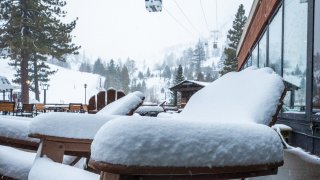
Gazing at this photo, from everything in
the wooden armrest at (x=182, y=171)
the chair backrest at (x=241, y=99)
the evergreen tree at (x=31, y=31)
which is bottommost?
the wooden armrest at (x=182, y=171)

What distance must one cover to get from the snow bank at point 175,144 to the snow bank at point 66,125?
0.71 meters

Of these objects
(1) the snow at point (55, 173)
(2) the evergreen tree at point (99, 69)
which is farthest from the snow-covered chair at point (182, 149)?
(2) the evergreen tree at point (99, 69)

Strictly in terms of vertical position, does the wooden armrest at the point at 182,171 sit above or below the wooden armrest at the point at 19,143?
above

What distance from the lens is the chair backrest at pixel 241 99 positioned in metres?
1.06

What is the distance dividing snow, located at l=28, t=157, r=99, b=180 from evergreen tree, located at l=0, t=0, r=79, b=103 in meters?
22.5

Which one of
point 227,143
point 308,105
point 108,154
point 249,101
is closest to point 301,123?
point 308,105

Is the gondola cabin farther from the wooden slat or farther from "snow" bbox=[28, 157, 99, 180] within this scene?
the wooden slat

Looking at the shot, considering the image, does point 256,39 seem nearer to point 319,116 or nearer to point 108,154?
Result: point 319,116

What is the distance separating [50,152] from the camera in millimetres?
1459

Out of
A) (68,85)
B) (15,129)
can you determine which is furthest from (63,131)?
(68,85)

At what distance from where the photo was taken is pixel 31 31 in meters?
23.4

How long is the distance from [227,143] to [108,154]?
27 cm

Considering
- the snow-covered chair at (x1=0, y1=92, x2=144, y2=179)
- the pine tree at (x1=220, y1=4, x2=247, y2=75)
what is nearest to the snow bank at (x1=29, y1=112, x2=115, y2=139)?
the snow-covered chair at (x1=0, y1=92, x2=144, y2=179)

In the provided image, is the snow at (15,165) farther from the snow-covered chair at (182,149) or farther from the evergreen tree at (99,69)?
the evergreen tree at (99,69)
